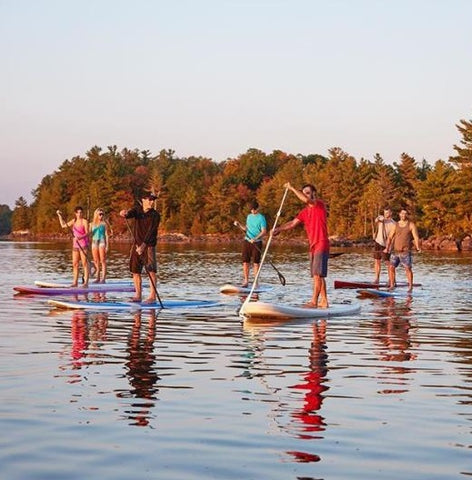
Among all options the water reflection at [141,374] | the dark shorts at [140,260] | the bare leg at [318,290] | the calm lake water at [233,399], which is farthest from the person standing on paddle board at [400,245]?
the water reflection at [141,374]

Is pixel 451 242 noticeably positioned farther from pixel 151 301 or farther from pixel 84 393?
pixel 84 393

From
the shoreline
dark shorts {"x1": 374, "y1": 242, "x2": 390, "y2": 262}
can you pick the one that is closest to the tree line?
the shoreline

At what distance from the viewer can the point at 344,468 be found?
628cm

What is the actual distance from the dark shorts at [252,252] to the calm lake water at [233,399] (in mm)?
7537

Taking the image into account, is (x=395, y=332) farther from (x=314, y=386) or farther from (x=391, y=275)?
(x=391, y=275)

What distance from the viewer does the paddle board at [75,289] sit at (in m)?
20.5

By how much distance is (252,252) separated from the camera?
22.7 m

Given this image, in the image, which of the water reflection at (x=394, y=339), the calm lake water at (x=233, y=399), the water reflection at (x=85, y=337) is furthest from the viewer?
the water reflection at (x=85, y=337)

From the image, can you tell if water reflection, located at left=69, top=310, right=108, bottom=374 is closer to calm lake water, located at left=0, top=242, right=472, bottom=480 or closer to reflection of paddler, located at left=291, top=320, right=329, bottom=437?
calm lake water, located at left=0, top=242, right=472, bottom=480

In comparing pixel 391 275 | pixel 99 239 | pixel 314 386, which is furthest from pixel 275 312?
pixel 99 239

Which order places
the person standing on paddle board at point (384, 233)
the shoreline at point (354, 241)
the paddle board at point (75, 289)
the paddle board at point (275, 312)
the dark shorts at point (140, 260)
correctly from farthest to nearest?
1. the shoreline at point (354, 241)
2. the person standing on paddle board at point (384, 233)
3. the paddle board at point (75, 289)
4. the dark shorts at point (140, 260)
5. the paddle board at point (275, 312)

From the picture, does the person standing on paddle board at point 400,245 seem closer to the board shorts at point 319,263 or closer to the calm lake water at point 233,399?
the board shorts at point 319,263

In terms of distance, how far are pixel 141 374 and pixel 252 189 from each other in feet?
442

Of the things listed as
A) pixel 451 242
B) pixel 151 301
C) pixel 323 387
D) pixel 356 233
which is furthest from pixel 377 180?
pixel 323 387
